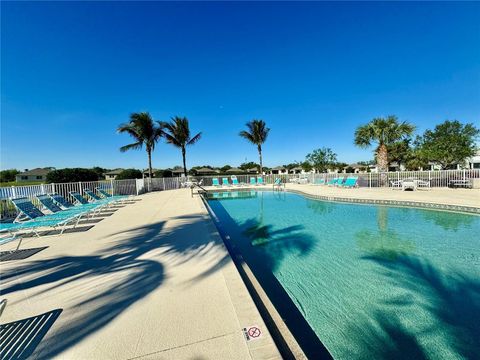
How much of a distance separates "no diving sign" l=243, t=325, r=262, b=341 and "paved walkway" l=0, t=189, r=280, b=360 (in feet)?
0.12

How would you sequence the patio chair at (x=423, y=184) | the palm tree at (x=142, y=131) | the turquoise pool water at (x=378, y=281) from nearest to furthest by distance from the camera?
the turquoise pool water at (x=378, y=281) < the patio chair at (x=423, y=184) < the palm tree at (x=142, y=131)

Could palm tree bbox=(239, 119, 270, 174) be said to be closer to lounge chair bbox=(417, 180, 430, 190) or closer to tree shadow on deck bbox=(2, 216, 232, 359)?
lounge chair bbox=(417, 180, 430, 190)

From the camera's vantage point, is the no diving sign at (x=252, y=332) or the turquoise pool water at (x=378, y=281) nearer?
the no diving sign at (x=252, y=332)

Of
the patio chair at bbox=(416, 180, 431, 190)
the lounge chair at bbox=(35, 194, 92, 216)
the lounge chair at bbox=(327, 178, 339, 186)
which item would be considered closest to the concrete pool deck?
the lounge chair at bbox=(35, 194, 92, 216)

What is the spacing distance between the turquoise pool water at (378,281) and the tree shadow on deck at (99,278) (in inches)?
59.0

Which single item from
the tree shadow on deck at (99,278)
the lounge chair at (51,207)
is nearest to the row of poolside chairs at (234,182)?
the lounge chair at (51,207)

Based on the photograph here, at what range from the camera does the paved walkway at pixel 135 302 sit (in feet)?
5.68

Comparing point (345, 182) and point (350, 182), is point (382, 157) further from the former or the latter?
point (345, 182)

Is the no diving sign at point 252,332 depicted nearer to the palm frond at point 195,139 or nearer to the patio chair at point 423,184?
the patio chair at point 423,184

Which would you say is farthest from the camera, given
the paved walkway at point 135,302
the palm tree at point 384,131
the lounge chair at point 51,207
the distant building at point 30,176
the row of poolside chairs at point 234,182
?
the distant building at point 30,176

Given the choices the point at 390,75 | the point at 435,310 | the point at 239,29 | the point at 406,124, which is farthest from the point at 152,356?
the point at 390,75

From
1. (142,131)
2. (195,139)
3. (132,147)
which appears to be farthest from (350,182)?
(132,147)

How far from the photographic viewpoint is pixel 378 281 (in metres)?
3.51

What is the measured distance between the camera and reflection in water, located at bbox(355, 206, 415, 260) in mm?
4629
